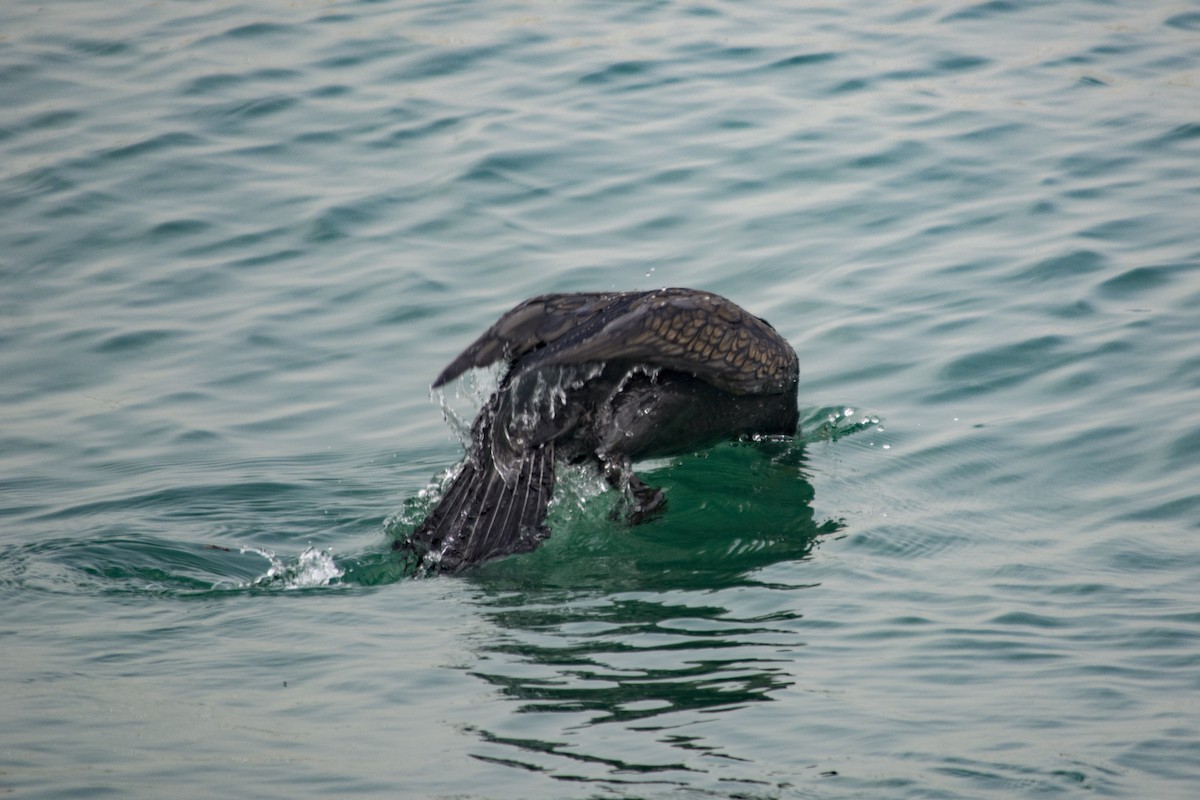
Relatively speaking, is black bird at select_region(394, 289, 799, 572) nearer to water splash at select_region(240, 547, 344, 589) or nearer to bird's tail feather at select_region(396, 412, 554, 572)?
bird's tail feather at select_region(396, 412, 554, 572)

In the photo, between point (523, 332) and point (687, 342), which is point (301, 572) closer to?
point (523, 332)

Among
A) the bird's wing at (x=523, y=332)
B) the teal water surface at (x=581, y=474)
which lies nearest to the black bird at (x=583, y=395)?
the bird's wing at (x=523, y=332)

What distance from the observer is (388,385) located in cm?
830

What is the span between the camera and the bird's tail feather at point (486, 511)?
18.9 feet

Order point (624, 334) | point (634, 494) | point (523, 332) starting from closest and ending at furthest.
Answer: point (624, 334)
point (523, 332)
point (634, 494)

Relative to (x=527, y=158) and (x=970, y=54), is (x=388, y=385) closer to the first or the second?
(x=527, y=158)

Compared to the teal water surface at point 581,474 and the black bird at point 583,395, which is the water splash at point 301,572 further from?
the black bird at point 583,395

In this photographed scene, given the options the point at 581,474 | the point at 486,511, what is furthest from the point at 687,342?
the point at 486,511

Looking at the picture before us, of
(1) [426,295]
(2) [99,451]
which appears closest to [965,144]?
(1) [426,295]

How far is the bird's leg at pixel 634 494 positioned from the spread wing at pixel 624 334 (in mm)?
504

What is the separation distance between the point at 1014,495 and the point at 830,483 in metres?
0.81

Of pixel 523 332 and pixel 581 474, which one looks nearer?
pixel 523 332

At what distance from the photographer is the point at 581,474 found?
639 cm

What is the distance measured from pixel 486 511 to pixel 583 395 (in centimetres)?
65
